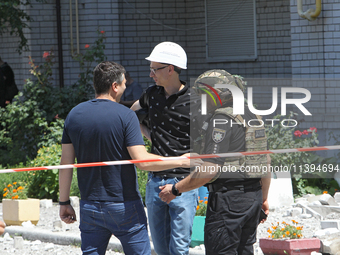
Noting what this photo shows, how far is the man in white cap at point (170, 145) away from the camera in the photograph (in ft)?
11.5

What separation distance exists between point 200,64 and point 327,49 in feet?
Answer: 11.7

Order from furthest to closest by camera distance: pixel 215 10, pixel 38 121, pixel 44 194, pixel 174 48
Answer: pixel 215 10, pixel 38 121, pixel 44 194, pixel 174 48

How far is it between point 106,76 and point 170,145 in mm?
717

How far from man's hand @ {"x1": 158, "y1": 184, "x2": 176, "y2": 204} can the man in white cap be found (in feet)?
0.42

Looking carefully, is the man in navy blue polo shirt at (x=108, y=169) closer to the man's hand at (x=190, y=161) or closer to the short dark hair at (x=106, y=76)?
the short dark hair at (x=106, y=76)

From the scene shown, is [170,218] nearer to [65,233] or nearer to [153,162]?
[153,162]

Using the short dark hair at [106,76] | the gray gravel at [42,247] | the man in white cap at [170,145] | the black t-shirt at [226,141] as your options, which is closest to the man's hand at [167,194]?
the man in white cap at [170,145]

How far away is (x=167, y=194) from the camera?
11.1 feet

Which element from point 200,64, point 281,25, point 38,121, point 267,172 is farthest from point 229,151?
point 200,64

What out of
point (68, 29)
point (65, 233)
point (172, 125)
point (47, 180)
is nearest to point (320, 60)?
point (47, 180)

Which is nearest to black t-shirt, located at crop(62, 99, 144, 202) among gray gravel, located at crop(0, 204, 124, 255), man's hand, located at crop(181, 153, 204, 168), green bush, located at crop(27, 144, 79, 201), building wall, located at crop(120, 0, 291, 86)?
man's hand, located at crop(181, 153, 204, 168)

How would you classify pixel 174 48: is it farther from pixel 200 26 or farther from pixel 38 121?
pixel 200 26

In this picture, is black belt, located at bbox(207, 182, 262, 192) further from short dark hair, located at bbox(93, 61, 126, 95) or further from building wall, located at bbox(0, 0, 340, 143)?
building wall, located at bbox(0, 0, 340, 143)

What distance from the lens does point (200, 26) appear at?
417 inches
